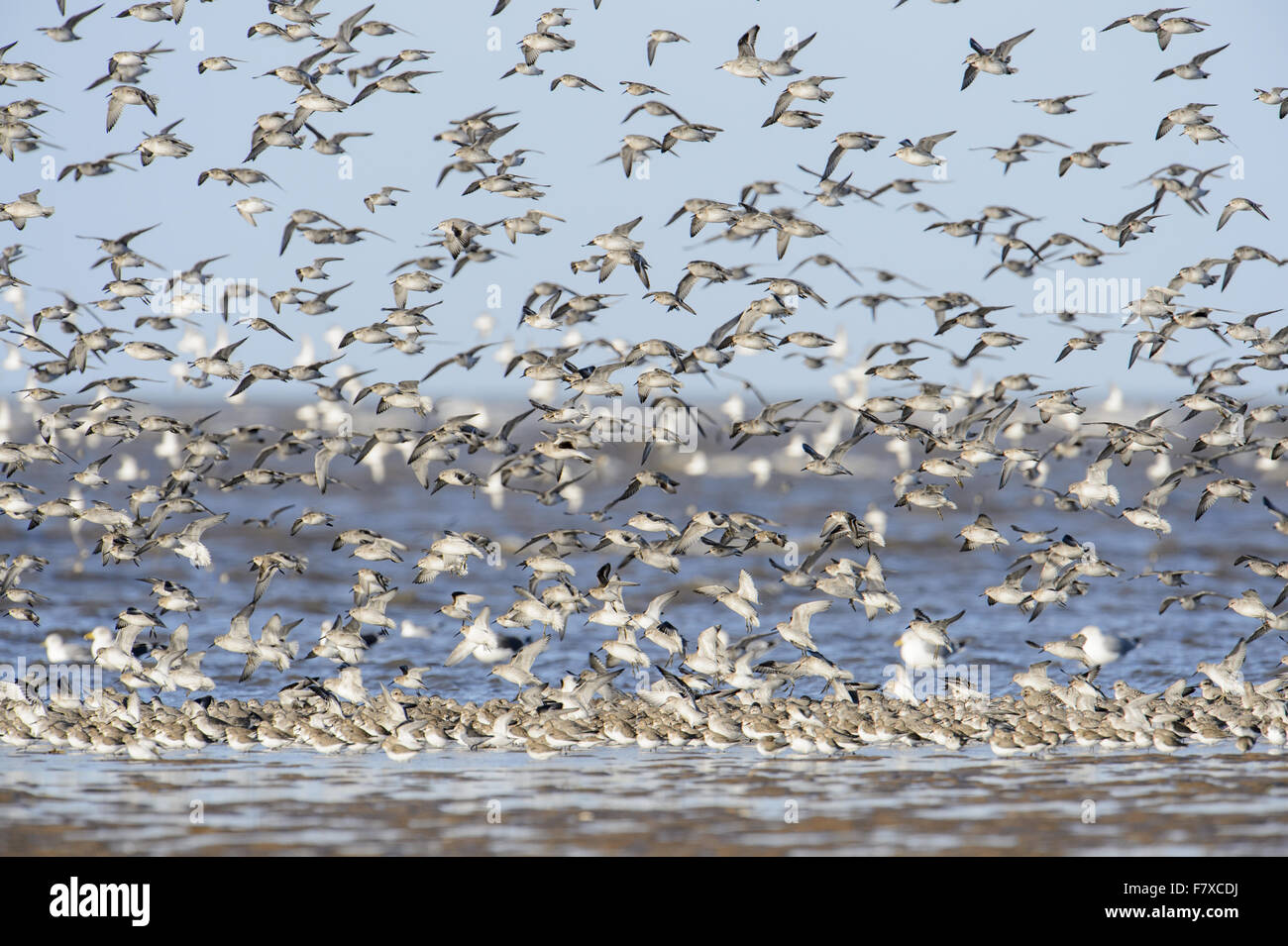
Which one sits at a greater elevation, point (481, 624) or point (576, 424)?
point (576, 424)

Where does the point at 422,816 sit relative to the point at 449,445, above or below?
below

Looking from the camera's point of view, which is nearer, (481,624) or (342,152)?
(481,624)

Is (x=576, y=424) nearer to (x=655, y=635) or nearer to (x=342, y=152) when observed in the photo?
(x=655, y=635)

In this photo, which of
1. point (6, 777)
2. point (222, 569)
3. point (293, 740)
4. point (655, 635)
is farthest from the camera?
point (222, 569)

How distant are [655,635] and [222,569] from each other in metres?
21.1

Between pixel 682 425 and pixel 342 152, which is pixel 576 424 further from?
pixel 342 152

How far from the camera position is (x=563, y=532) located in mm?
23281

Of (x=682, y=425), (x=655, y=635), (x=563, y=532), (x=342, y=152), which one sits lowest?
(x=655, y=635)

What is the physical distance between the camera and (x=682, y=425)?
24.5 metres

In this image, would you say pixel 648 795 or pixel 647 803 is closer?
pixel 647 803
